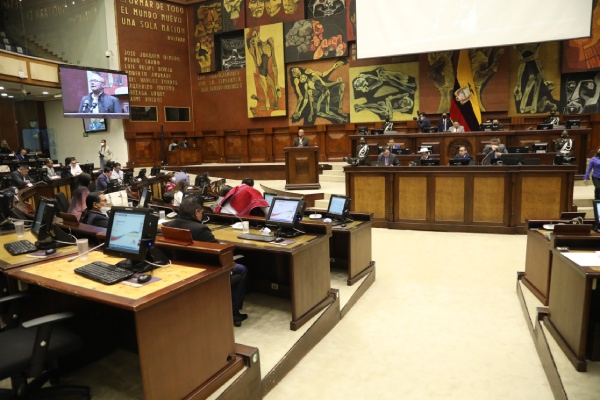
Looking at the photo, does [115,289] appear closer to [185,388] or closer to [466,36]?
[185,388]

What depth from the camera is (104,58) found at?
44.5 ft

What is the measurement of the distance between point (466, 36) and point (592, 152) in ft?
13.9

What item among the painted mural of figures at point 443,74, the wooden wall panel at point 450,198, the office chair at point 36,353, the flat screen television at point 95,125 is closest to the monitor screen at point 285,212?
the office chair at point 36,353

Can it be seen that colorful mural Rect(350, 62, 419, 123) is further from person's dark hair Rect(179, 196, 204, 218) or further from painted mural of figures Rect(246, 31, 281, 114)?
person's dark hair Rect(179, 196, 204, 218)

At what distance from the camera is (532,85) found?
36.8ft

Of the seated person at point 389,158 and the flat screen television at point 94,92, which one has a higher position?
the flat screen television at point 94,92

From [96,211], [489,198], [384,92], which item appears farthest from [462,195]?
[384,92]

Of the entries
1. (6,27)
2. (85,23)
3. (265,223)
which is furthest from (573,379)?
(6,27)

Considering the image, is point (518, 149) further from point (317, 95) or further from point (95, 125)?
point (95, 125)

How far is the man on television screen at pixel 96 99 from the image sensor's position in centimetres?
1226

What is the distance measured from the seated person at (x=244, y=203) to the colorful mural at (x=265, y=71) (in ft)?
31.1

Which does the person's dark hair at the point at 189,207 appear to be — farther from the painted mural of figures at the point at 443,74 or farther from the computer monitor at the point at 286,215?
the painted mural of figures at the point at 443,74

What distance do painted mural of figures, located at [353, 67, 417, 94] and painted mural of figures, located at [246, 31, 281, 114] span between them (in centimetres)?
267

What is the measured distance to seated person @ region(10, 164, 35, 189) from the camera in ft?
25.8
